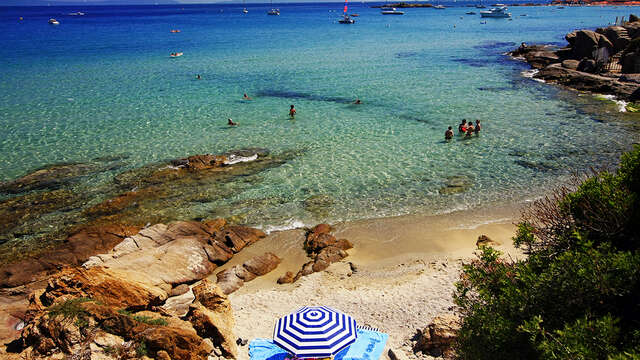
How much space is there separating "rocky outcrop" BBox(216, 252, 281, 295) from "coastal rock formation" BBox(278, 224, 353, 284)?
814mm

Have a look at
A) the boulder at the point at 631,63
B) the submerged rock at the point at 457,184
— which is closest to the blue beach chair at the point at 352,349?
the submerged rock at the point at 457,184

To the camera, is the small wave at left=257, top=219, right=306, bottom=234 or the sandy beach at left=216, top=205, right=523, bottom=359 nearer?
the sandy beach at left=216, top=205, right=523, bottom=359

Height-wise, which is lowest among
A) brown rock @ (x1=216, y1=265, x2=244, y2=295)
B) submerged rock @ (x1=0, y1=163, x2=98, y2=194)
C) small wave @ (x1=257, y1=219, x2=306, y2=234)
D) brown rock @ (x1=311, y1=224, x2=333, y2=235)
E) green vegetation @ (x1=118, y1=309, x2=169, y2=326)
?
brown rock @ (x1=216, y1=265, x2=244, y2=295)

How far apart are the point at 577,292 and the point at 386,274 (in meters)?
7.38

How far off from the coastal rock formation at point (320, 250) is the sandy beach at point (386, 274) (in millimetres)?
258

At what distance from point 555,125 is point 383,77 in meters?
19.5

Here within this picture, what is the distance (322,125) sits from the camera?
27734mm

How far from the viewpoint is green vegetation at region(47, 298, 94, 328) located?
8.08 meters

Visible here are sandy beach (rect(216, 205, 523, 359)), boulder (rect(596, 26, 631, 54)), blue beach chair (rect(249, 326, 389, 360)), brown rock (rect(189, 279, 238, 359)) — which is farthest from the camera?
boulder (rect(596, 26, 631, 54))

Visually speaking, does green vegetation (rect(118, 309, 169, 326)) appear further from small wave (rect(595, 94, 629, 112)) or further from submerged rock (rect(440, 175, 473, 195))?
small wave (rect(595, 94, 629, 112))

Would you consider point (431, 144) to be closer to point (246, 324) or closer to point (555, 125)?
point (555, 125)

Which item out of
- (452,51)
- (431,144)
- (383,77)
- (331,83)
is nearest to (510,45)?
(452,51)

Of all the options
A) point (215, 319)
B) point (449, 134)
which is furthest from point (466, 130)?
point (215, 319)

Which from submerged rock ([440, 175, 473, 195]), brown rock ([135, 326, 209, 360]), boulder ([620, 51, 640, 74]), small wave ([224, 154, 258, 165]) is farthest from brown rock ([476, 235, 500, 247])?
boulder ([620, 51, 640, 74])
